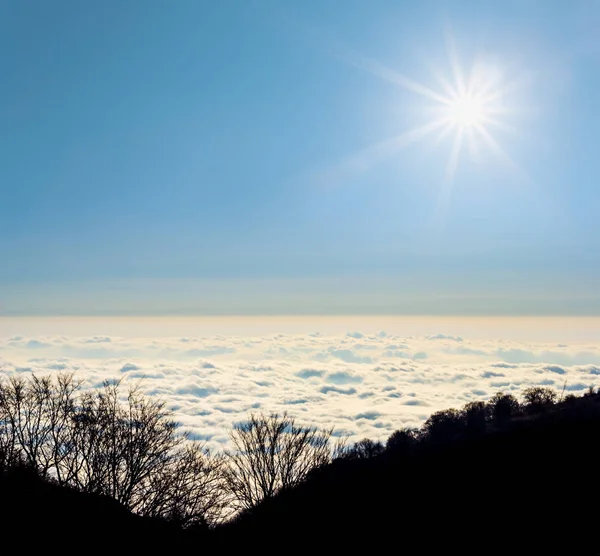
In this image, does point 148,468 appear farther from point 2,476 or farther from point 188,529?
point 2,476

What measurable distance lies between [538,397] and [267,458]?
13087 centimetres

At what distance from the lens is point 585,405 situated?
10162 cm

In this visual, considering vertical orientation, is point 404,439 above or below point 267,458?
below

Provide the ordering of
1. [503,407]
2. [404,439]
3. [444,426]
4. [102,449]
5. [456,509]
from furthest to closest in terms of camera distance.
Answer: [503,407] → [444,426] → [404,439] → [456,509] → [102,449]

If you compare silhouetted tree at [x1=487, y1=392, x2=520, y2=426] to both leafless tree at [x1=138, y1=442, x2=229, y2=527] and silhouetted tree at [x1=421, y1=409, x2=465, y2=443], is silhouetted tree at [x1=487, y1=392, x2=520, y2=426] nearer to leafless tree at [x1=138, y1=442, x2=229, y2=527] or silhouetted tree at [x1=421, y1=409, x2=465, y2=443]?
silhouetted tree at [x1=421, y1=409, x2=465, y2=443]

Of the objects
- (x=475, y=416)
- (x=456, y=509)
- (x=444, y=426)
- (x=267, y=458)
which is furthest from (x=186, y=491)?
(x=475, y=416)

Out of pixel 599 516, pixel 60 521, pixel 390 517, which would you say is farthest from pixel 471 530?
pixel 60 521

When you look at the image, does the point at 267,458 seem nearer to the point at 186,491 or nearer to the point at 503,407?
the point at 186,491

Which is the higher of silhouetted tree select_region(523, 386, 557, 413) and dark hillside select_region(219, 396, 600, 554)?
dark hillside select_region(219, 396, 600, 554)

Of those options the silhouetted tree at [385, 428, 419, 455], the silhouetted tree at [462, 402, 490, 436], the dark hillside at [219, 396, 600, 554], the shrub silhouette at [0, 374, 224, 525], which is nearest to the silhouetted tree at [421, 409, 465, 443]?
the silhouetted tree at [462, 402, 490, 436]

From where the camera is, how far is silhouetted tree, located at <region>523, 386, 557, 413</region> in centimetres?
12912

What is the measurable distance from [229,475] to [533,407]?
123078 millimetres

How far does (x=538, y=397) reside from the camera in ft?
443

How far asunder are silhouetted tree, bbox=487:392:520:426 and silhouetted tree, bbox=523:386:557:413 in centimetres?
464
